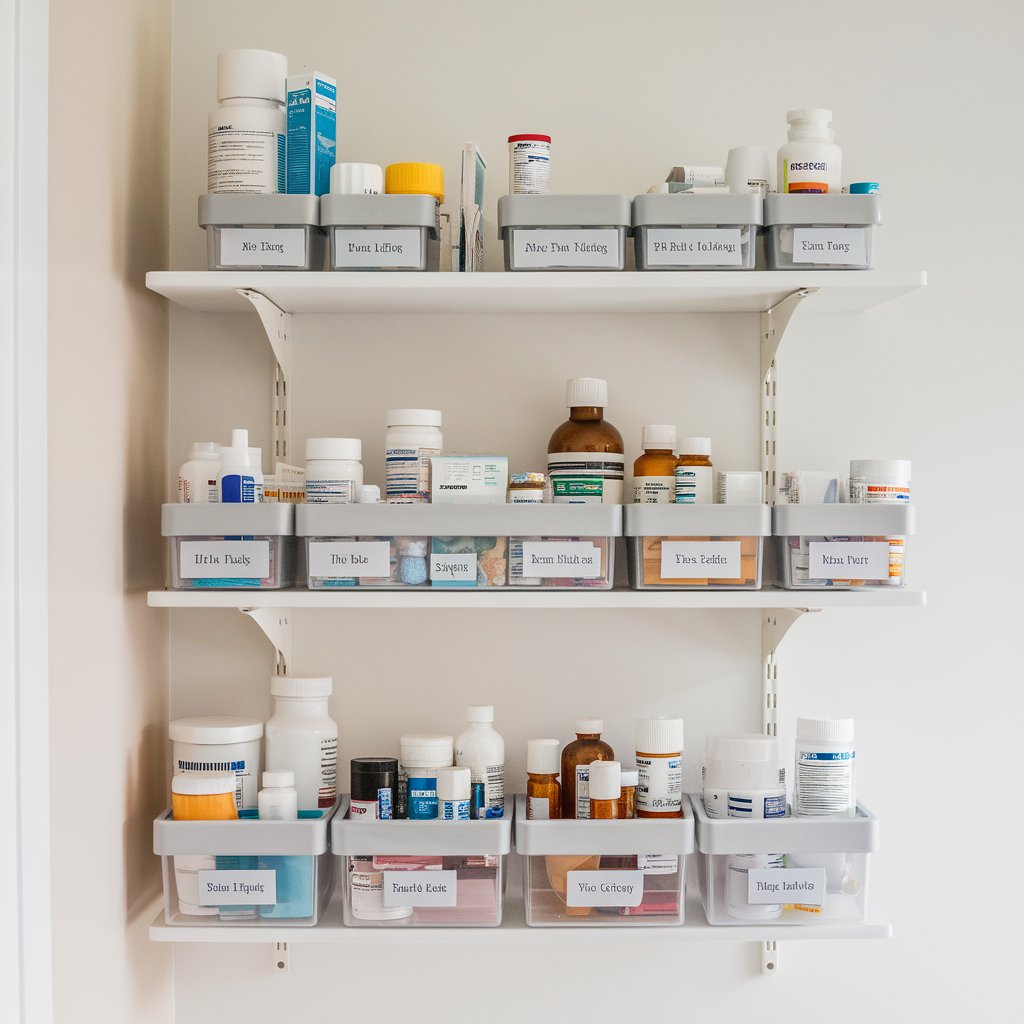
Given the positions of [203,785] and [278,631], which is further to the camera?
[278,631]

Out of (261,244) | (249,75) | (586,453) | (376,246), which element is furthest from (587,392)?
(249,75)

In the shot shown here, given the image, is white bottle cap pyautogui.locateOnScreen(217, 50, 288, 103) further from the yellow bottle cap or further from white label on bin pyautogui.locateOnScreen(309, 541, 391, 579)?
white label on bin pyautogui.locateOnScreen(309, 541, 391, 579)

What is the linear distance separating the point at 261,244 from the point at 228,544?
0.33m

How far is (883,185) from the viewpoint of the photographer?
135 centimetres

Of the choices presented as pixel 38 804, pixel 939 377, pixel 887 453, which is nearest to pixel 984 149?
pixel 939 377

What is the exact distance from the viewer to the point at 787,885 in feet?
3.88

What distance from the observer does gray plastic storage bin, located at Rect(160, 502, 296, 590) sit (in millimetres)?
1148

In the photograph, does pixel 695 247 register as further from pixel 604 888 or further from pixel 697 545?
pixel 604 888

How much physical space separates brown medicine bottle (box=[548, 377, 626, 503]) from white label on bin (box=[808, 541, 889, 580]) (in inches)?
9.2

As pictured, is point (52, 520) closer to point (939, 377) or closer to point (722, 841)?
point (722, 841)

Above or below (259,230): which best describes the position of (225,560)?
below

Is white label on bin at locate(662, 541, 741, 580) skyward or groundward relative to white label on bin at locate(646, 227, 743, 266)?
groundward

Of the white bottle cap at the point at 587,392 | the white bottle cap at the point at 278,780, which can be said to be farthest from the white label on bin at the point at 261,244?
the white bottle cap at the point at 278,780

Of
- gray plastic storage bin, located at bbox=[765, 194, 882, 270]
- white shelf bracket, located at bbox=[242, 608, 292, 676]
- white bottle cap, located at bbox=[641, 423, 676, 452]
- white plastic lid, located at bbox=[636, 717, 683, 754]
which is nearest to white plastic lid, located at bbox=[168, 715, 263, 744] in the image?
white shelf bracket, located at bbox=[242, 608, 292, 676]
